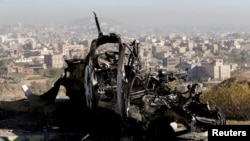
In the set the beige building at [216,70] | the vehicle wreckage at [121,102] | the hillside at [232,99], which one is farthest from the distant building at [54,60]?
the vehicle wreckage at [121,102]

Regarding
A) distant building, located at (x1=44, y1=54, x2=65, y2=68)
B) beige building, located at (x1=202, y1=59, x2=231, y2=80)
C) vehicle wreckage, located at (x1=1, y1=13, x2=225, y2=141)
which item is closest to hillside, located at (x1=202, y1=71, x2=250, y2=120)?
vehicle wreckage, located at (x1=1, y1=13, x2=225, y2=141)

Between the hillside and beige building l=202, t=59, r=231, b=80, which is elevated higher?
the hillside

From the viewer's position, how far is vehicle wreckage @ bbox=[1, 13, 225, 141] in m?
8.92

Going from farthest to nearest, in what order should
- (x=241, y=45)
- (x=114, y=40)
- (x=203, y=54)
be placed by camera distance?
(x=241, y=45) → (x=203, y=54) → (x=114, y=40)

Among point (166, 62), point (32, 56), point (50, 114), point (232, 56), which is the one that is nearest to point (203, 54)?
point (232, 56)

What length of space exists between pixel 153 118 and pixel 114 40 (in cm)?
188

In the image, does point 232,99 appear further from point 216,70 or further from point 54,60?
point 54,60

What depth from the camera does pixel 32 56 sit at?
138 metres

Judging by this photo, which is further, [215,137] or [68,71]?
[68,71]

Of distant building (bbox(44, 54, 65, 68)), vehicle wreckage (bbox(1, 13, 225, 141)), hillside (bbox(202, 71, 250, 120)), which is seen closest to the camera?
vehicle wreckage (bbox(1, 13, 225, 141))

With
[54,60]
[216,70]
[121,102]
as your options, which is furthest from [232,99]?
[54,60]

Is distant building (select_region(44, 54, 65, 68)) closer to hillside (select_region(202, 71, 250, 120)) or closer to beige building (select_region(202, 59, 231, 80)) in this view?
beige building (select_region(202, 59, 231, 80))

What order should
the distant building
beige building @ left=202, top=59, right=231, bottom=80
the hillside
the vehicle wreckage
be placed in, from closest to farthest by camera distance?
the vehicle wreckage < the hillside < beige building @ left=202, top=59, right=231, bottom=80 < the distant building

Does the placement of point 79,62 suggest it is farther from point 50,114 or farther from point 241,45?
point 241,45
